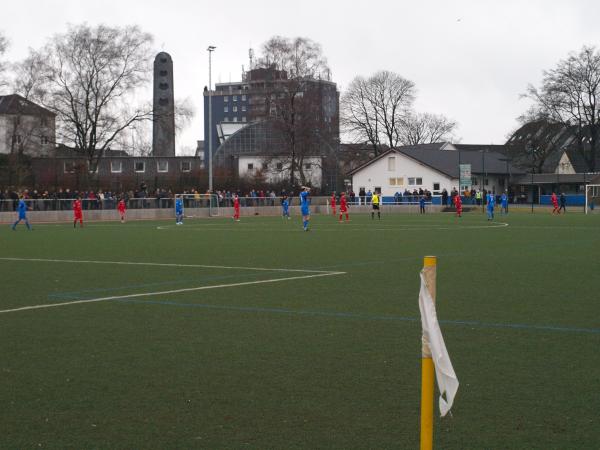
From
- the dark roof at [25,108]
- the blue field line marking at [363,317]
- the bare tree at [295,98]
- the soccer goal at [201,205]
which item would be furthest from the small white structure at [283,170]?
the blue field line marking at [363,317]

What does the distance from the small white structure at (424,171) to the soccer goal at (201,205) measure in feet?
112

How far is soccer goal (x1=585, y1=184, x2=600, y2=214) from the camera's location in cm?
6366

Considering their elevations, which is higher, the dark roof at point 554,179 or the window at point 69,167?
the window at point 69,167

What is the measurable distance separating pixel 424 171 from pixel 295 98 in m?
19.8

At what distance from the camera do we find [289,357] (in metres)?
8.64

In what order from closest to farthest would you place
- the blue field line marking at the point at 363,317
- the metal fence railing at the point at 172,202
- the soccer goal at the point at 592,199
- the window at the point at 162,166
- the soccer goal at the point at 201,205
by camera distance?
the blue field line marking at the point at 363,317
the metal fence railing at the point at 172,202
the soccer goal at the point at 201,205
the soccer goal at the point at 592,199
the window at the point at 162,166

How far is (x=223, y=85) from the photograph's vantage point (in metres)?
187

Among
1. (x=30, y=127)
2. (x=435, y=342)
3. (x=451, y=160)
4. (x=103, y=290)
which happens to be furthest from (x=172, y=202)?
(x=435, y=342)

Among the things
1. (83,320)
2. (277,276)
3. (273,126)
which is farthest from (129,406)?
(273,126)

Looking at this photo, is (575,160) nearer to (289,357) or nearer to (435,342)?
(289,357)

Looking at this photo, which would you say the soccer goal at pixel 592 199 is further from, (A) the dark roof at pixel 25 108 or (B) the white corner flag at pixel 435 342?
(B) the white corner flag at pixel 435 342

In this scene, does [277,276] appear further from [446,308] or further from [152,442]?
[152,442]

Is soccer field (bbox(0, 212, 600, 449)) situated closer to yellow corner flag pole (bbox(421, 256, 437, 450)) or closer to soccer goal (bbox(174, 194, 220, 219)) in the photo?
yellow corner flag pole (bbox(421, 256, 437, 450))

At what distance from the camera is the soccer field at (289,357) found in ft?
20.1
